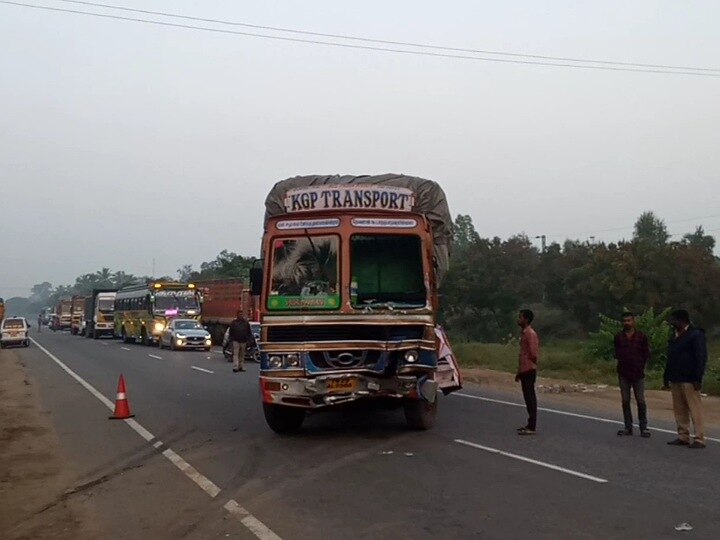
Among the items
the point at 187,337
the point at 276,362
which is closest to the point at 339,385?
the point at 276,362

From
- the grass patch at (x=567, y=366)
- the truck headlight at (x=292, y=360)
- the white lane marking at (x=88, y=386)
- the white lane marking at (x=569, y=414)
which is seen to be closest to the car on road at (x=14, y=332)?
the white lane marking at (x=88, y=386)

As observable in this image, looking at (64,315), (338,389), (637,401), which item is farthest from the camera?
(64,315)

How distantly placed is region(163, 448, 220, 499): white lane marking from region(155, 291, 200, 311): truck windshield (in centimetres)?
3362

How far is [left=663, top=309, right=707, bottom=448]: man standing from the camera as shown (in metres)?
11.9

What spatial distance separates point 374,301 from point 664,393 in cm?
1049

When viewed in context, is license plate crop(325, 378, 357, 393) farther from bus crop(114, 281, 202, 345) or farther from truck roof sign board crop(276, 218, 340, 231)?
bus crop(114, 281, 202, 345)

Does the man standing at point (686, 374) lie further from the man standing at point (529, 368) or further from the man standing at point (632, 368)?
the man standing at point (529, 368)

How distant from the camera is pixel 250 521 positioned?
8008 mm

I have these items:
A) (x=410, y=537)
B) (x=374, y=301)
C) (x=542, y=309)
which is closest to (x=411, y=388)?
(x=374, y=301)

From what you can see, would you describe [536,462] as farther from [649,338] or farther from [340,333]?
[649,338]

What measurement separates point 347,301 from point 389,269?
2.70 ft

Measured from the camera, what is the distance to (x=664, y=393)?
66.9 ft

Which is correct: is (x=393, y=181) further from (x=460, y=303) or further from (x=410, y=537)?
(x=460, y=303)

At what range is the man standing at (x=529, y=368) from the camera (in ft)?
43.1
